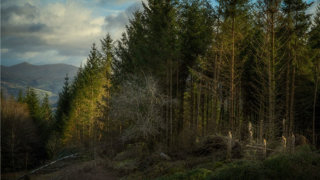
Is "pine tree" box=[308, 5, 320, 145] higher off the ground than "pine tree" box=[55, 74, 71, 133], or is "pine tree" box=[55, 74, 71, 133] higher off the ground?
"pine tree" box=[308, 5, 320, 145]

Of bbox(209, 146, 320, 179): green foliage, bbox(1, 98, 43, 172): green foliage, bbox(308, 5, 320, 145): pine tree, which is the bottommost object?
bbox(1, 98, 43, 172): green foliage

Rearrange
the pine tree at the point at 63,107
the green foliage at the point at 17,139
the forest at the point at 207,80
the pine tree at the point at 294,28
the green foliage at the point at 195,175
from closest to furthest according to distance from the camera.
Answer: the green foliage at the point at 195,175
the forest at the point at 207,80
the pine tree at the point at 294,28
the green foliage at the point at 17,139
the pine tree at the point at 63,107

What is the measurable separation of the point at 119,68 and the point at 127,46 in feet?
8.83

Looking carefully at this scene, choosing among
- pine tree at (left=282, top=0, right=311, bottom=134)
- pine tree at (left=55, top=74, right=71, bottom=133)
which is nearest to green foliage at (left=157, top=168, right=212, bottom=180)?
pine tree at (left=282, top=0, right=311, bottom=134)

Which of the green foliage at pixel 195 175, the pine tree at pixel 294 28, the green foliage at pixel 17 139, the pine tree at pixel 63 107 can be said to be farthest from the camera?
the pine tree at pixel 63 107

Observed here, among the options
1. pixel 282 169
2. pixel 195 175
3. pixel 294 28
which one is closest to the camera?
pixel 282 169

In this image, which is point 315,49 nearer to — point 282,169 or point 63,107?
point 282,169

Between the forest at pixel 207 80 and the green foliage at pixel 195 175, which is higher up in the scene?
the forest at pixel 207 80

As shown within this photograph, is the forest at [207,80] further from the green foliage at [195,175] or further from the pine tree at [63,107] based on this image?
the pine tree at [63,107]

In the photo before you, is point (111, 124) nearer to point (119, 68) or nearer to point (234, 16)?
point (119, 68)

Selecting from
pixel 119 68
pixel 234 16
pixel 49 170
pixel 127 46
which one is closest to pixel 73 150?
pixel 49 170

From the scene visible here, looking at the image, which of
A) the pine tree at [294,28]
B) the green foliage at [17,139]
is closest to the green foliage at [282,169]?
the pine tree at [294,28]

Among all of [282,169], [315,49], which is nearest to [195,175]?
[282,169]

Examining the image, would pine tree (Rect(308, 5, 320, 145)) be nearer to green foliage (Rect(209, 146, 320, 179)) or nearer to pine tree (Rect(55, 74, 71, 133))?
green foliage (Rect(209, 146, 320, 179))
